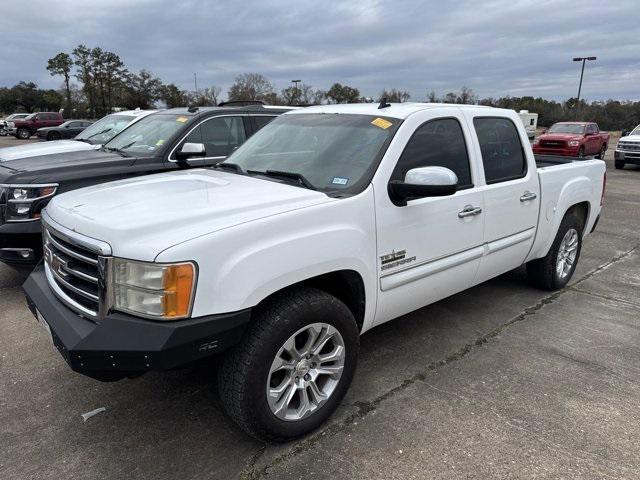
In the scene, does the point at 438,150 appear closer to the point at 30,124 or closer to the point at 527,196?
the point at 527,196

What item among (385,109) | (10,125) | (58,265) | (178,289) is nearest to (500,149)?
(385,109)

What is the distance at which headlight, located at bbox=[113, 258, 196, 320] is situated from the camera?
219 centimetres

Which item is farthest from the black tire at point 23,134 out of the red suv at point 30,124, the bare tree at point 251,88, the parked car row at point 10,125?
the bare tree at point 251,88

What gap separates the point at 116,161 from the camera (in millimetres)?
5395

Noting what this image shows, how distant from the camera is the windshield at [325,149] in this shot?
3089mm

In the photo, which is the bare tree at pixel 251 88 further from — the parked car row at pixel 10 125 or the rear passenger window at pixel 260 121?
the rear passenger window at pixel 260 121

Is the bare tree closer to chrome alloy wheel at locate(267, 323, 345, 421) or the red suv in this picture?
the red suv

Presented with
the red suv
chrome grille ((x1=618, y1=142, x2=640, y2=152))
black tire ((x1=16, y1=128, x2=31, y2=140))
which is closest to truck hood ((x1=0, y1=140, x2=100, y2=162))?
chrome grille ((x1=618, y1=142, x2=640, y2=152))

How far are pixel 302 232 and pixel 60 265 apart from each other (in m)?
1.36

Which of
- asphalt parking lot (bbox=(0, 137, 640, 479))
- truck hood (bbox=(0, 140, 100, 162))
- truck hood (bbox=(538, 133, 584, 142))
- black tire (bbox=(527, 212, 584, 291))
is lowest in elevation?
asphalt parking lot (bbox=(0, 137, 640, 479))

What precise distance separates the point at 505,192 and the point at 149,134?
4.32 meters

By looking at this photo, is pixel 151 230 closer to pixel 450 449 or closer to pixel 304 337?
pixel 304 337

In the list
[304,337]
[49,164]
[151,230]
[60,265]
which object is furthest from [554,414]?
[49,164]

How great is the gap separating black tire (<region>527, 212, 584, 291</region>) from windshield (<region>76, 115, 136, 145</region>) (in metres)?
6.53
